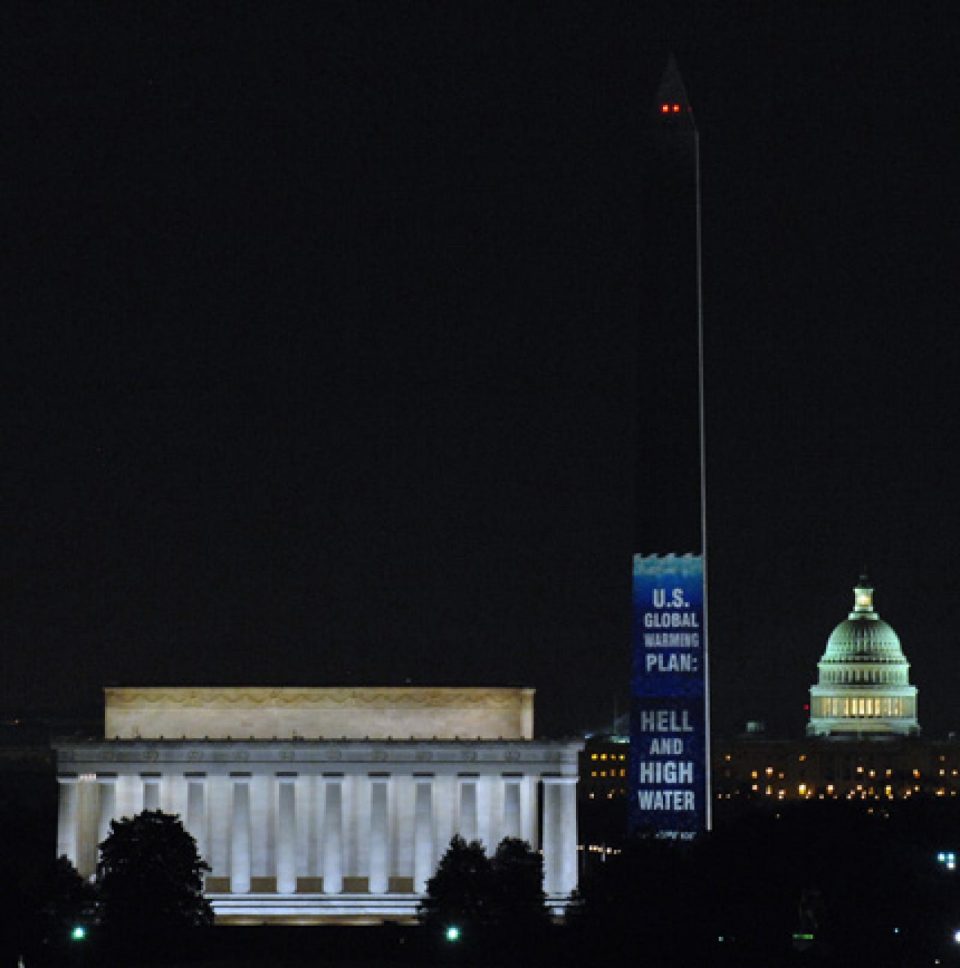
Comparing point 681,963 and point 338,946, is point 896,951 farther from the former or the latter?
point 338,946

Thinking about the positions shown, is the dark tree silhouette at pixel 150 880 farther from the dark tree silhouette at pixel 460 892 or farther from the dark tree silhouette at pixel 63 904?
the dark tree silhouette at pixel 460 892

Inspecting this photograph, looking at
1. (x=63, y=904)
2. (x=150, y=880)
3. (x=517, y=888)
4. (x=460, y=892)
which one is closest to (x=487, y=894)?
(x=460, y=892)

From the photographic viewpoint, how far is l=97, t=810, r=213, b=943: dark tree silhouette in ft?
560

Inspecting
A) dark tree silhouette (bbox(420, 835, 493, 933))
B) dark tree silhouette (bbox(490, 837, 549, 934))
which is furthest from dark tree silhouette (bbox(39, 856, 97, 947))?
dark tree silhouette (bbox(490, 837, 549, 934))

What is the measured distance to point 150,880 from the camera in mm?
178250

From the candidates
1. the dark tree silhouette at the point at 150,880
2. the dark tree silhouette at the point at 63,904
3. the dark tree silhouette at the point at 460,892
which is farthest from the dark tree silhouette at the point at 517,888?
the dark tree silhouette at the point at 63,904

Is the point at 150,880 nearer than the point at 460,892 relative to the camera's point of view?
No

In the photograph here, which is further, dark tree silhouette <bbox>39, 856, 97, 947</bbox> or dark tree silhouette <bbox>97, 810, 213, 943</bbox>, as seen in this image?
dark tree silhouette <bbox>97, 810, 213, 943</bbox>

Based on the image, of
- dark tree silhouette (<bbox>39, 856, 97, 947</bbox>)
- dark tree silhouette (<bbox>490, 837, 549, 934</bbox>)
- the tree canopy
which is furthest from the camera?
the tree canopy

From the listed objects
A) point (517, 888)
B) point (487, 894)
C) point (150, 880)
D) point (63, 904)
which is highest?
point (150, 880)

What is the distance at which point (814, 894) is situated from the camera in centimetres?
16475

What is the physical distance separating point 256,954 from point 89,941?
755cm

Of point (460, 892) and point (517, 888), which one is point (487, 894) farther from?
point (517, 888)

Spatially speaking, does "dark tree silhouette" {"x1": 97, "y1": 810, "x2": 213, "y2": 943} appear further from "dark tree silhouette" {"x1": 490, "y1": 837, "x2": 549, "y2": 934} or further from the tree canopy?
"dark tree silhouette" {"x1": 490, "y1": 837, "x2": 549, "y2": 934}
